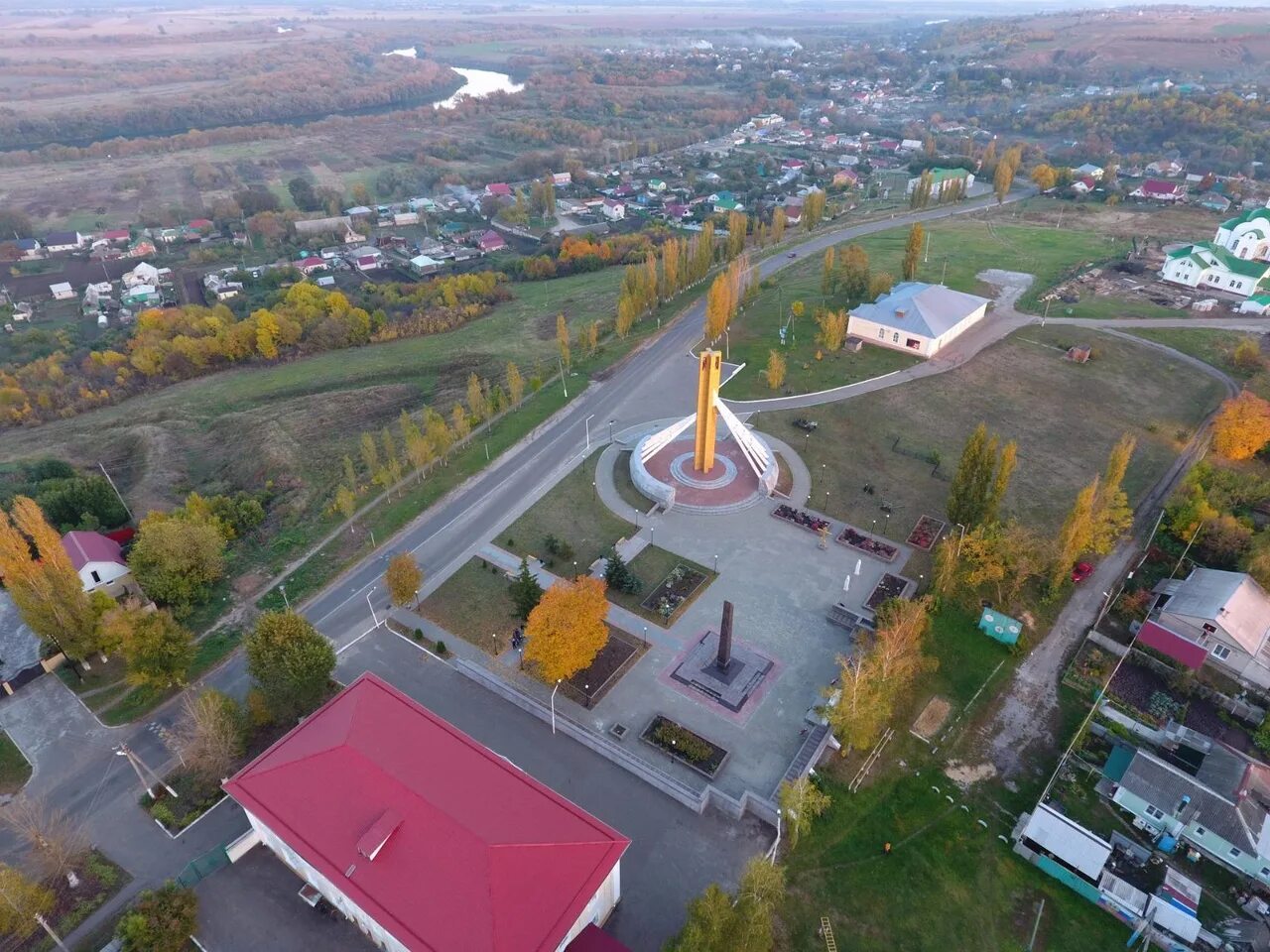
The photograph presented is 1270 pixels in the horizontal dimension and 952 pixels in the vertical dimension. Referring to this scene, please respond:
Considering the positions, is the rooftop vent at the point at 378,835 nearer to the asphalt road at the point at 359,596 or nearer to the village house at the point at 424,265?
the asphalt road at the point at 359,596

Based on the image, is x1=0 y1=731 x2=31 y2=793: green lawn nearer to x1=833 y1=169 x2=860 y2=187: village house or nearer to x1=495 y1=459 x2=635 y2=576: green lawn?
x1=495 y1=459 x2=635 y2=576: green lawn

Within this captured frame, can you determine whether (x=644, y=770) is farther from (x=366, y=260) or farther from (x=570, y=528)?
(x=366, y=260)

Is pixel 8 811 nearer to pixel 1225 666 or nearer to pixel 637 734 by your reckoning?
pixel 637 734

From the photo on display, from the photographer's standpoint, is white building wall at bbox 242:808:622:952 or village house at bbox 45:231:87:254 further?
village house at bbox 45:231:87:254

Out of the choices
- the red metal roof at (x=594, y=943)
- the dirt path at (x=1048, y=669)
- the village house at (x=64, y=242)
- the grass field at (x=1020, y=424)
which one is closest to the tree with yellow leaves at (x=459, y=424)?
the grass field at (x=1020, y=424)

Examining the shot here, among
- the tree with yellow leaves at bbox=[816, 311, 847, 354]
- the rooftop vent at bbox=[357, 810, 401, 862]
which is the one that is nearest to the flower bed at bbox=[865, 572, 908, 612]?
the rooftop vent at bbox=[357, 810, 401, 862]

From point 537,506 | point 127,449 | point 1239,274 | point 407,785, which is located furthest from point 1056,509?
point 127,449

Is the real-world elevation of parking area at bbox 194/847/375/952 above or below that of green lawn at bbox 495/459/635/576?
above
